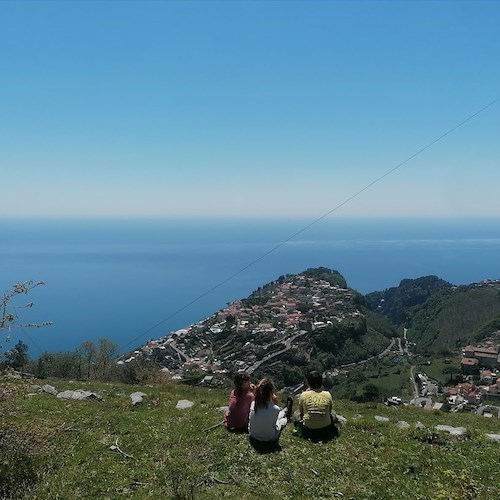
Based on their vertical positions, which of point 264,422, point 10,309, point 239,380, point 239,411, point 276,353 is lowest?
point 276,353

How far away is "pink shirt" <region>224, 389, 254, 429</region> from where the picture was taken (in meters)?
9.18

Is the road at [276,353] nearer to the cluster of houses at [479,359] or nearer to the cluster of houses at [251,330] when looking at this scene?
the cluster of houses at [251,330]

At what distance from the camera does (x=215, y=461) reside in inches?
308

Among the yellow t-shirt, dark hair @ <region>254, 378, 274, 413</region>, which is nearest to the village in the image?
the yellow t-shirt

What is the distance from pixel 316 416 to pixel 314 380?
728 millimetres

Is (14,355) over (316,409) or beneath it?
over

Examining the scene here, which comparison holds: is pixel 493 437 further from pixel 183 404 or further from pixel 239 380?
pixel 183 404

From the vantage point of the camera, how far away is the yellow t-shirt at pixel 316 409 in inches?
345

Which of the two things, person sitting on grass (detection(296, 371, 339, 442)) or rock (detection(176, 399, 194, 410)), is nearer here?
person sitting on grass (detection(296, 371, 339, 442))

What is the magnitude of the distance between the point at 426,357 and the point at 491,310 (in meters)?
38.0

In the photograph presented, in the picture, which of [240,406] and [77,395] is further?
[77,395]

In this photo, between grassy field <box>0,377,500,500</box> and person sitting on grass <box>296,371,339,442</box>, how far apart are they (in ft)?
0.89

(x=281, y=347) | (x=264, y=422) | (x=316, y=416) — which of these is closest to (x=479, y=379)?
(x=281, y=347)

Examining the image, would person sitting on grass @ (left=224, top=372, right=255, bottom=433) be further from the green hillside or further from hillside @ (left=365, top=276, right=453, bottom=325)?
hillside @ (left=365, top=276, right=453, bottom=325)
